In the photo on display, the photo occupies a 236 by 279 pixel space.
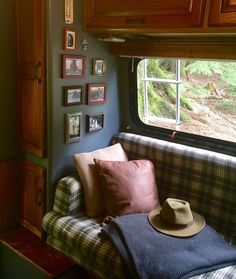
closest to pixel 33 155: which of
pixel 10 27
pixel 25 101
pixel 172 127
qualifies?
pixel 25 101

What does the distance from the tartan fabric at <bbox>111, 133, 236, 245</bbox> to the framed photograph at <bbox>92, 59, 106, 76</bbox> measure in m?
0.58

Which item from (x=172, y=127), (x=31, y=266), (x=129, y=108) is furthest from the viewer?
(x=129, y=108)

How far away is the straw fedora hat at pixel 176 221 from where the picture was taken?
5.85ft

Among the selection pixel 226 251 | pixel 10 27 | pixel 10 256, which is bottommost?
pixel 10 256

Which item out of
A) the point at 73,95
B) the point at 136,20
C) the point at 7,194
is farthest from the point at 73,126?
the point at 136,20

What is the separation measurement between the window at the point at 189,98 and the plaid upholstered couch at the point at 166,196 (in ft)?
0.67

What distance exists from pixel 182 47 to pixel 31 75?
100cm

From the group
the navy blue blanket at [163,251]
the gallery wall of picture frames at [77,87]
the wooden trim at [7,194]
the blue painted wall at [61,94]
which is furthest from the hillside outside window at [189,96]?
the wooden trim at [7,194]

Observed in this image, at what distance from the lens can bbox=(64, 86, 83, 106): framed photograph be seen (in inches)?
81.6

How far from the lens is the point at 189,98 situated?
2.32 meters

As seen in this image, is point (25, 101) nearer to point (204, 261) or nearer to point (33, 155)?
point (33, 155)

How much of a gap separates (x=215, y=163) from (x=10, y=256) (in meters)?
1.48

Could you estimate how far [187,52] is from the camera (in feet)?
6.84

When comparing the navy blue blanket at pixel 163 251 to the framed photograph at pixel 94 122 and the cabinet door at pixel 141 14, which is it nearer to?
the framed photograph at pixel 94 122
